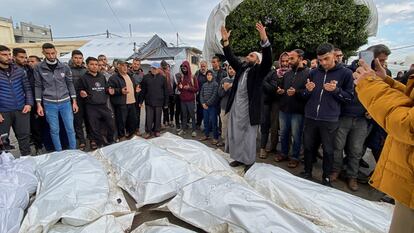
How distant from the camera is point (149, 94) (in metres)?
5.79

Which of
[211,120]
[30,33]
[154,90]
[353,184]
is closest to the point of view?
[353,184]

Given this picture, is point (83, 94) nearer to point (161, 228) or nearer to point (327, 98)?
point (161, 228)

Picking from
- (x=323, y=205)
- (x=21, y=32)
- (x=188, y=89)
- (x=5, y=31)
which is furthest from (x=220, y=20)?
(x=21, y=32)

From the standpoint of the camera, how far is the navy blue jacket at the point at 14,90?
395 cm

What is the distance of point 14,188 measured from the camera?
102 inches

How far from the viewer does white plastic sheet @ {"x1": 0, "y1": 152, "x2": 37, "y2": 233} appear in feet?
7.04

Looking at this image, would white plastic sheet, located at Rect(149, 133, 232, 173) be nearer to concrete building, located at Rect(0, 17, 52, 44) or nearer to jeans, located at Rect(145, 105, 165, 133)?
jeans, located at Rect(145, 105, 165, 133)

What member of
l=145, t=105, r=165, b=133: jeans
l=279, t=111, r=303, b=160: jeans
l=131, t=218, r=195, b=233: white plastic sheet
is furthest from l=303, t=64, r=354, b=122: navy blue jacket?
l=145, t=105, r=165, b=133: jeans

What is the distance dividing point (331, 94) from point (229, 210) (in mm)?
2104

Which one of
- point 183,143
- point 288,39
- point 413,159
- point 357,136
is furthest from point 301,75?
point 288,39

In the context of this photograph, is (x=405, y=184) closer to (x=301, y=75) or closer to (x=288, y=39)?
(x=301, y=75)

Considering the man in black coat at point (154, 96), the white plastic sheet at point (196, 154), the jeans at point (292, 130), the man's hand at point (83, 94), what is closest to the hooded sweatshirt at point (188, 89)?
the man in black coat at point (154, 96)

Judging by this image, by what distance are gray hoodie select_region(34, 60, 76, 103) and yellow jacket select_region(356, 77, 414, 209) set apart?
4.50 meters

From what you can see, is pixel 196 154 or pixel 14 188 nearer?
pixel 14 188
